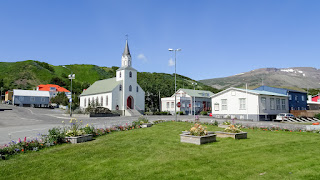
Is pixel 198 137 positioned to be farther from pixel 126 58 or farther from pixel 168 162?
pixel 126 58

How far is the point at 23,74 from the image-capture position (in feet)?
489

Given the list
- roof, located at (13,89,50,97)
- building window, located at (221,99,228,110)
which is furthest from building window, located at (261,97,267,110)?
roof, located at (13,89,50,97)

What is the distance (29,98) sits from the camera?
92500 mm

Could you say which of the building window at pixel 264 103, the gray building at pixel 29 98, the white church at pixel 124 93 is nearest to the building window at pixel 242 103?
the building window at pixel 264 103

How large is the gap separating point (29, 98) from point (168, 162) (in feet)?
325

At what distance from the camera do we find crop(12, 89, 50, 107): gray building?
294ft

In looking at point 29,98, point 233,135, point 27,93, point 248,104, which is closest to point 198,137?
point 233,135

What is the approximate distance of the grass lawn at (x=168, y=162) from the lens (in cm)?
693

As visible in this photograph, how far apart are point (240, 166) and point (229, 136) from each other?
18.9 feet

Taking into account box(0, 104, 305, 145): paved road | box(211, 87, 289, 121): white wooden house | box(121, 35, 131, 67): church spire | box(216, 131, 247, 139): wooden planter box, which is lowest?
box(0, 104, 305, 145): paved road

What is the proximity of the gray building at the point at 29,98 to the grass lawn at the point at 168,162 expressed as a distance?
92806 millimetres

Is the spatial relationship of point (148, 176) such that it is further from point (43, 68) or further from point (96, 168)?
point (43, 68)

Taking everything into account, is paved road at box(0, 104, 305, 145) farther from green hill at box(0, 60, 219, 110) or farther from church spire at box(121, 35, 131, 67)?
green hill at box(0, 60, 219, 110)

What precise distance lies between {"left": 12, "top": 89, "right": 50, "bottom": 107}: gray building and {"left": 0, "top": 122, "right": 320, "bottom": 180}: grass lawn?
92.8m
